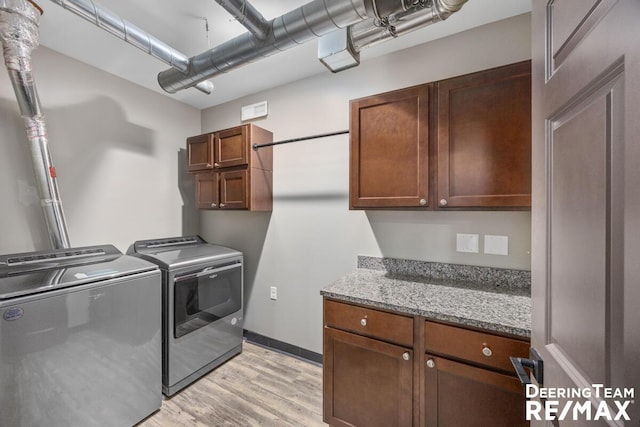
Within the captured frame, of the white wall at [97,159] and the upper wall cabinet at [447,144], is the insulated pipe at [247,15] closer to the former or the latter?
the upper wall cabinet at [447,144]

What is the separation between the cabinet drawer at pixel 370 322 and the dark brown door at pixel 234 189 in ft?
4.21

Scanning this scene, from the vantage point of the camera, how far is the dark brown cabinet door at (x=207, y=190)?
2.60 metres

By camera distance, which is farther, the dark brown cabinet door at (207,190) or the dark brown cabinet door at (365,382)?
the dark brown cabinet door at (207,190)

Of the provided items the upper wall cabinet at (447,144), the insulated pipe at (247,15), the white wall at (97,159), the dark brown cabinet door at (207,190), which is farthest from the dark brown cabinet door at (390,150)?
the white wall at (97,159)

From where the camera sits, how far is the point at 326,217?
2.35m

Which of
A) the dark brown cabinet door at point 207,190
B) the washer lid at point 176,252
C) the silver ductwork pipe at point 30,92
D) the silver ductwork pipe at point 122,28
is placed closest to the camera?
the silver ductwork pipe at point 122,28

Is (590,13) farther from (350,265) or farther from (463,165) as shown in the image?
(350,265)

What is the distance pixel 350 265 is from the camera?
222 centimetres

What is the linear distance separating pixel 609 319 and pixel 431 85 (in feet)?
4.80

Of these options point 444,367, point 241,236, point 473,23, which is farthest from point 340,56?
point 241,236

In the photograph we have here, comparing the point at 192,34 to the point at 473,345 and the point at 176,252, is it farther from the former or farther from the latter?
the point at 473,345

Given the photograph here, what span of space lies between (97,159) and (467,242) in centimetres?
312

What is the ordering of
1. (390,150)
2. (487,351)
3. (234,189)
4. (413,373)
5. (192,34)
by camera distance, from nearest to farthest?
(487,351) < (413,373) < (390,150) < (192,34) < (234,189)

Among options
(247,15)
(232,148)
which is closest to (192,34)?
(247,15)
